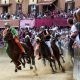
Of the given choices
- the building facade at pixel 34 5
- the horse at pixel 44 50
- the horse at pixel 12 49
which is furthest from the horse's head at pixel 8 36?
the building facade at pixel 34 5

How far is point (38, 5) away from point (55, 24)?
1267 centimetres

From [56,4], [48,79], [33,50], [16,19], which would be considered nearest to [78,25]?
[48,79]

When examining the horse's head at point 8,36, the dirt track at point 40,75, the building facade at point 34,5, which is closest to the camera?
the dirt track at point 40,75

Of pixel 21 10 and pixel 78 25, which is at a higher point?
pixel 78 25

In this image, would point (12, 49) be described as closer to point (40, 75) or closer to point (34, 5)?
point (40, 75)

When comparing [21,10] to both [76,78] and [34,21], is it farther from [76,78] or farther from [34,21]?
[76,78]

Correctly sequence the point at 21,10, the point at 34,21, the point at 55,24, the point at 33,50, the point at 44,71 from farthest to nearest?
the point at 21,10 < the point at 34,21 < the point at 55,24 < the point at 33,50 < the point at 44,71

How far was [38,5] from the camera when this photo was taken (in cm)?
4866

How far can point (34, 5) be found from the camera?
163ft

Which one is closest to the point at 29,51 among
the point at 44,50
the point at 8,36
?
the point at 44,50

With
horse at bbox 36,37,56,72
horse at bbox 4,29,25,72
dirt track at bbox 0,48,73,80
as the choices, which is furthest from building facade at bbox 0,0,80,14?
horse at bbox 4,29,25,72

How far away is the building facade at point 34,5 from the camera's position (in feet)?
146

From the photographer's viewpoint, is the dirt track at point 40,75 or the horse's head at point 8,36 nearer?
the dirt track at point 40,75

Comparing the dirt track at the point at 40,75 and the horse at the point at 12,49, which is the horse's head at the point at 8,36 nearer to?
the horse at the point at 12,49
